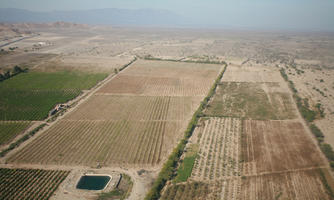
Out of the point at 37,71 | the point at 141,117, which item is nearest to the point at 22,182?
the point at 141,117

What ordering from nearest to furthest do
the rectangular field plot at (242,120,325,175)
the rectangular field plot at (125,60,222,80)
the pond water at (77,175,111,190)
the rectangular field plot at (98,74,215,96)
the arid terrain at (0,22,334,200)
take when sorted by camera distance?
the pond water at (77,175,111,190)
the arid terrain at (0,22,334,200)
the rectangular field plot at (242,120,325,175)
the rectangular field plot at (98,74,215,96)
the rectangular field plot at (125,60,222,80)

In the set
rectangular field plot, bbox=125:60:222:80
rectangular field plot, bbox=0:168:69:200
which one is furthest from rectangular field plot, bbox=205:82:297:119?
rectangular field plot, bbox=0:168:69:200

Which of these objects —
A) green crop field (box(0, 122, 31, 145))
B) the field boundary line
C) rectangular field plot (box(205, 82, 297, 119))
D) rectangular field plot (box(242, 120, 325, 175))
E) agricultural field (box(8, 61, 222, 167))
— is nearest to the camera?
rectangular field plot (box(242, 120, 325, 175))

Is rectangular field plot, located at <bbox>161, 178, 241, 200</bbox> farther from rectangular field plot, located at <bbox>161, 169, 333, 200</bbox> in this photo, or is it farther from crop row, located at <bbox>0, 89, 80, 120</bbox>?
crop row, located at <bbox>0, 89, 80, 120</bbox>

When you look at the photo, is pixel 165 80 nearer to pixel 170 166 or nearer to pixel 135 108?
pixel 135 108

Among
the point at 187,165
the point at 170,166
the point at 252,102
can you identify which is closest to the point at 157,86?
the point at 252,102

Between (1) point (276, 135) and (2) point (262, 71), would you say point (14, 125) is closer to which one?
(1) point (276, 135)
